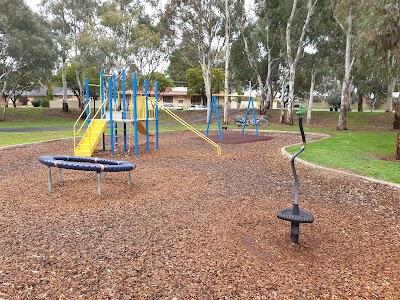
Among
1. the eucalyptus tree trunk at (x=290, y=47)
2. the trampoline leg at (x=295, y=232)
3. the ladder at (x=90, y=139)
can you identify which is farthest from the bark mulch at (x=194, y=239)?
the eucalyptus tree trunk at (x=290, y=47)

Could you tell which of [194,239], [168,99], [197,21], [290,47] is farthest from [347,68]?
[168,99]

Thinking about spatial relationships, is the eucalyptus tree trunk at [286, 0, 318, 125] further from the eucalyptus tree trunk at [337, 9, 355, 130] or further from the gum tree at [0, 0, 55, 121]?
the gum tree at [0, 0, 55, 121]

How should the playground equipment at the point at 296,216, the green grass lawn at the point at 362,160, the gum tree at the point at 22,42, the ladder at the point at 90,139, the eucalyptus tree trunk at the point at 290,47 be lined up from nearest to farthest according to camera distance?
the playground equipment at the point at 296,216, the green grass lawn at the point at 362,160, the ladder at the point at 90,139, the eucalyptus tree trunk at the point at 290,47, the gum tree at the point at 22,42

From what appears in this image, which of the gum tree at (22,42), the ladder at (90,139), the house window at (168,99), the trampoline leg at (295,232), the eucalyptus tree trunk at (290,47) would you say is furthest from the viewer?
the house window at (168,99)

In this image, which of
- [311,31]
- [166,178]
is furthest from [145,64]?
[166,178]

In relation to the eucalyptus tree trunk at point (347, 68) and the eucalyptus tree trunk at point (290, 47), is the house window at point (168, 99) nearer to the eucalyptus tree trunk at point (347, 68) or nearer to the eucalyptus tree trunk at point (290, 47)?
the eucalyptus tree trunk at point (290, 47)

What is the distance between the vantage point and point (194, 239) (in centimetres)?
417

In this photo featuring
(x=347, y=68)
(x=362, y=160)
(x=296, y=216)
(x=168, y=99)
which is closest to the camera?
(x=296, y=216)

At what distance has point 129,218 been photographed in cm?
494

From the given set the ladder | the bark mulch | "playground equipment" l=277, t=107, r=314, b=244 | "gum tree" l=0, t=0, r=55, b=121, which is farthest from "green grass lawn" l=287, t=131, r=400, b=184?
"gum tree" l=0, t=0, r=55, b=121

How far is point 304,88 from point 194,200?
44.8 metres

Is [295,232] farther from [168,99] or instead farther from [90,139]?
[168,99]

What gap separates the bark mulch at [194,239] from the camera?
3.12 meters

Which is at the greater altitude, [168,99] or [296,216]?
[168,99]
